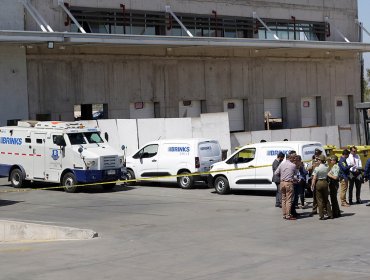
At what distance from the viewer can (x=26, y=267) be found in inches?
552

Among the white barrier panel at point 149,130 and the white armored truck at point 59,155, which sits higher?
the white barrier panel at point 149,130

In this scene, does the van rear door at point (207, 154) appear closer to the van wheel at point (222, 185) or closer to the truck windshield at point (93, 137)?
the van wheel at point (222, 185)

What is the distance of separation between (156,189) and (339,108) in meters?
26.1

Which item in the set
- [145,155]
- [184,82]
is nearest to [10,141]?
[145,155]

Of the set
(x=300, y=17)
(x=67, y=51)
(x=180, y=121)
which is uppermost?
(x=300, y=17)

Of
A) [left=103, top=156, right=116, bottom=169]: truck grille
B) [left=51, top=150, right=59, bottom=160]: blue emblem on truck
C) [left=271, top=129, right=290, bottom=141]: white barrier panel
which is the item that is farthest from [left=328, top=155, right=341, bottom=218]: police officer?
[left=271, top=129, right=290, bottom=141]: white barrier panel

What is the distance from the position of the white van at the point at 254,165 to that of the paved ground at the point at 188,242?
0.50 meters

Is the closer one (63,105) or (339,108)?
(63,105)

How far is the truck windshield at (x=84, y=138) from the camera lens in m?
26.9

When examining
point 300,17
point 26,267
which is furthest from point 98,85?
point 26,267

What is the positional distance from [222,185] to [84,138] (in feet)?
16.9

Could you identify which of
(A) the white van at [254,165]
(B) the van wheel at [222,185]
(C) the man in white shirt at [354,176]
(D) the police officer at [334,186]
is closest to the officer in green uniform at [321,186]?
(D) the police officer at [334,186]

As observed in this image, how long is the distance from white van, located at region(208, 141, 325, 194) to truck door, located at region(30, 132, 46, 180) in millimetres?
6070

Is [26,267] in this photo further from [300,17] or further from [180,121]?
[300,17]
